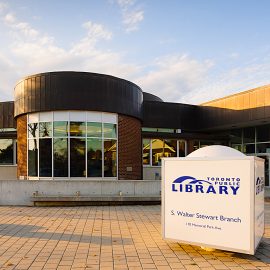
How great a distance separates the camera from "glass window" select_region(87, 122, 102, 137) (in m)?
17.2

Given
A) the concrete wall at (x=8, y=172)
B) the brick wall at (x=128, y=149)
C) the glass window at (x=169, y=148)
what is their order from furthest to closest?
the glass window at (x=169, y=148) < the concrete wall at (x=8, y=172) < the brick wall at (x=128, y=149)

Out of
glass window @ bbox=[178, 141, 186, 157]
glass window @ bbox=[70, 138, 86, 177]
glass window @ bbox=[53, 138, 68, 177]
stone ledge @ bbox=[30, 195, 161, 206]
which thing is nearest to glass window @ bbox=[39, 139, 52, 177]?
glass window @ bbox=[53, 138, 68, 177]

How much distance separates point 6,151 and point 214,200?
18.5 meters

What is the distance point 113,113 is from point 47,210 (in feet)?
22.0

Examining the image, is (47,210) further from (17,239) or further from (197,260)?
(197,260)

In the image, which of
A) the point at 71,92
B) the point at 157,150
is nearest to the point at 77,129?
the point at 71,92

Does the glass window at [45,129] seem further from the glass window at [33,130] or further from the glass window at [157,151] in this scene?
the glass window at [157,151]

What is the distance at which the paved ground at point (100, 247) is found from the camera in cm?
620

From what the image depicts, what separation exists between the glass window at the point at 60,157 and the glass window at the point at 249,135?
41.4ft

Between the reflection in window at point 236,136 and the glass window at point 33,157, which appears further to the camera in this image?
the reflection in window at point 236,136

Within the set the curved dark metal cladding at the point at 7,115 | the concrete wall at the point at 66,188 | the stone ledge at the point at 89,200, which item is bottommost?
the stone ledge at the point at 89,200

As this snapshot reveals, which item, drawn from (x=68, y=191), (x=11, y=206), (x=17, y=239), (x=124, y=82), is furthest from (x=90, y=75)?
(x=17, y=239)

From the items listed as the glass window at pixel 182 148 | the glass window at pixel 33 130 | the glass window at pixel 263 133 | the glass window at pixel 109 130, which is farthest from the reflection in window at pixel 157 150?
the glass window at pixel 33 130

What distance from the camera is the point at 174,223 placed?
7.24 meters
